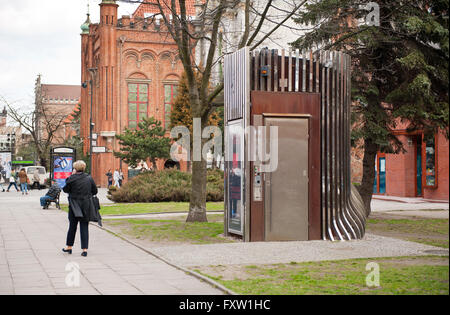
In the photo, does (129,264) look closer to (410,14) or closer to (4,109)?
(410,14)

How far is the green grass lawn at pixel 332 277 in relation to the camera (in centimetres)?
793

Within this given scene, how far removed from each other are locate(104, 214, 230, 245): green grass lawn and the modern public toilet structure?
1.03 metres

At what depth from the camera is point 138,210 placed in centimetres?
2473

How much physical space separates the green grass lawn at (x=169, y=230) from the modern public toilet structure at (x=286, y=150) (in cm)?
103

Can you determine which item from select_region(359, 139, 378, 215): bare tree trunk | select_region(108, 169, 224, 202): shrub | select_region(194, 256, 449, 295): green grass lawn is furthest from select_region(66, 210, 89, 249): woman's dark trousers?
select_region(108, 169, 224, 202): shrub

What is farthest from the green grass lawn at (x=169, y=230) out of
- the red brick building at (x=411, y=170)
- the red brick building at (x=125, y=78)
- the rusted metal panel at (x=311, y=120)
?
the red brick building at (x=125, y=78)

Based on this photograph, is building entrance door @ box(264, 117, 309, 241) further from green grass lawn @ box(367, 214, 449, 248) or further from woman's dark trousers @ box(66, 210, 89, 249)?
woman's dark trousers @ box(66, 210, 89, 249)

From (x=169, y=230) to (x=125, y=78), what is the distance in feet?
166

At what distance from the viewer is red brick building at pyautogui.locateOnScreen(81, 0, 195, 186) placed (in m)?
64.1

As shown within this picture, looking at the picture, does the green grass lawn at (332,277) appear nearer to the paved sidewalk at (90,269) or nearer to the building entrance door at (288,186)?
the paved sidewalk at (90,269)

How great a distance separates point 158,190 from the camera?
30703 millimetres

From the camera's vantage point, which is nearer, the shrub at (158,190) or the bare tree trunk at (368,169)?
the bare tree trunk at (368,169)

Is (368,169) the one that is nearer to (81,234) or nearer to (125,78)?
(81,234)

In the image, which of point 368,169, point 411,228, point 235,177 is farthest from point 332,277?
point 368,169
